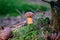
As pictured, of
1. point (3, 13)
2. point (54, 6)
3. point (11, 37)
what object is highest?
point (54, 6)

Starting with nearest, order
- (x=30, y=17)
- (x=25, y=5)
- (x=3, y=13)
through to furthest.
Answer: (x=30, y=17), (x=3, y=13), (x=25, y=5)

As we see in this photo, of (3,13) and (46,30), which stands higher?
(46,30)

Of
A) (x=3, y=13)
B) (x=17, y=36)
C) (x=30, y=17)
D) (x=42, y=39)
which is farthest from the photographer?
(x=3, y=13)

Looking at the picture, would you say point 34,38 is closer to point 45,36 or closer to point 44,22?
point 45,36

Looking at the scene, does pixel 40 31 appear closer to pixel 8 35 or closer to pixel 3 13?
pixel 8 35

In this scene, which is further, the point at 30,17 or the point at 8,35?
the point at 30,17

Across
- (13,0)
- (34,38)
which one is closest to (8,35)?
(34,38)

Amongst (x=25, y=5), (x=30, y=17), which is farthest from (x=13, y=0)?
(x=30, y=17)

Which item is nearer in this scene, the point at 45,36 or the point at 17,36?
the point at 45,36

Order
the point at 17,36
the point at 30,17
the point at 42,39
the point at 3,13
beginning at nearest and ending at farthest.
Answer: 1. the point at 42,39
2. the point at 17,36
3. the point at 30,17
4. the point at 3,13
